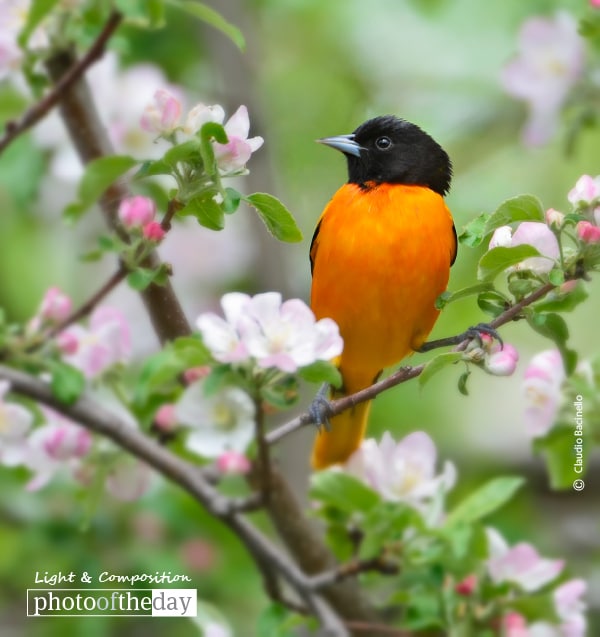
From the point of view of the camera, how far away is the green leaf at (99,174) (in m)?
1.84

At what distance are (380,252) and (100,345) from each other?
57 centimetres

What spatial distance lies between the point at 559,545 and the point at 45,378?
2101 millimetres

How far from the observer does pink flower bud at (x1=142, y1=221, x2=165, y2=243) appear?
70.3 inches

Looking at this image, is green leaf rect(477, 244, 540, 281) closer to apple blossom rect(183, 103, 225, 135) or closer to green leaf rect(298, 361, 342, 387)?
green leaf rect(298, 361, 342, 387)

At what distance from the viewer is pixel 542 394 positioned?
213cm

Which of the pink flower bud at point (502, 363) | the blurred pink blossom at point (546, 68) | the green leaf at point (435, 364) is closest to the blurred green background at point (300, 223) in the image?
the blurred pink blossom at point (546, 68)

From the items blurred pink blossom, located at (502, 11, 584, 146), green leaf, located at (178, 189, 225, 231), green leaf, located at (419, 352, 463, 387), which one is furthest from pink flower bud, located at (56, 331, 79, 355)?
blurred pink blossom, located at (502, 11, 584, 146)

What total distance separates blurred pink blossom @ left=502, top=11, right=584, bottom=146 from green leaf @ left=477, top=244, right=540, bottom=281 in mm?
1297

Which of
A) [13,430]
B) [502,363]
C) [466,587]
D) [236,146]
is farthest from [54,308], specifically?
[466,587]

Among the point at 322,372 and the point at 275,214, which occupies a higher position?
the point at 275,214

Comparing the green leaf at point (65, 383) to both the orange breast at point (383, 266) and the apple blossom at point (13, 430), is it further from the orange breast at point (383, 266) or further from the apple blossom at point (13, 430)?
the orange breast at point (383, 266)

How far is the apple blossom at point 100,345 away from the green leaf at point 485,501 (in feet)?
2.32

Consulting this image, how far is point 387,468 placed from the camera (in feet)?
7.33

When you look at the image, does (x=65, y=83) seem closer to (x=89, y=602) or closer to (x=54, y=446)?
(x=54, y=446)
